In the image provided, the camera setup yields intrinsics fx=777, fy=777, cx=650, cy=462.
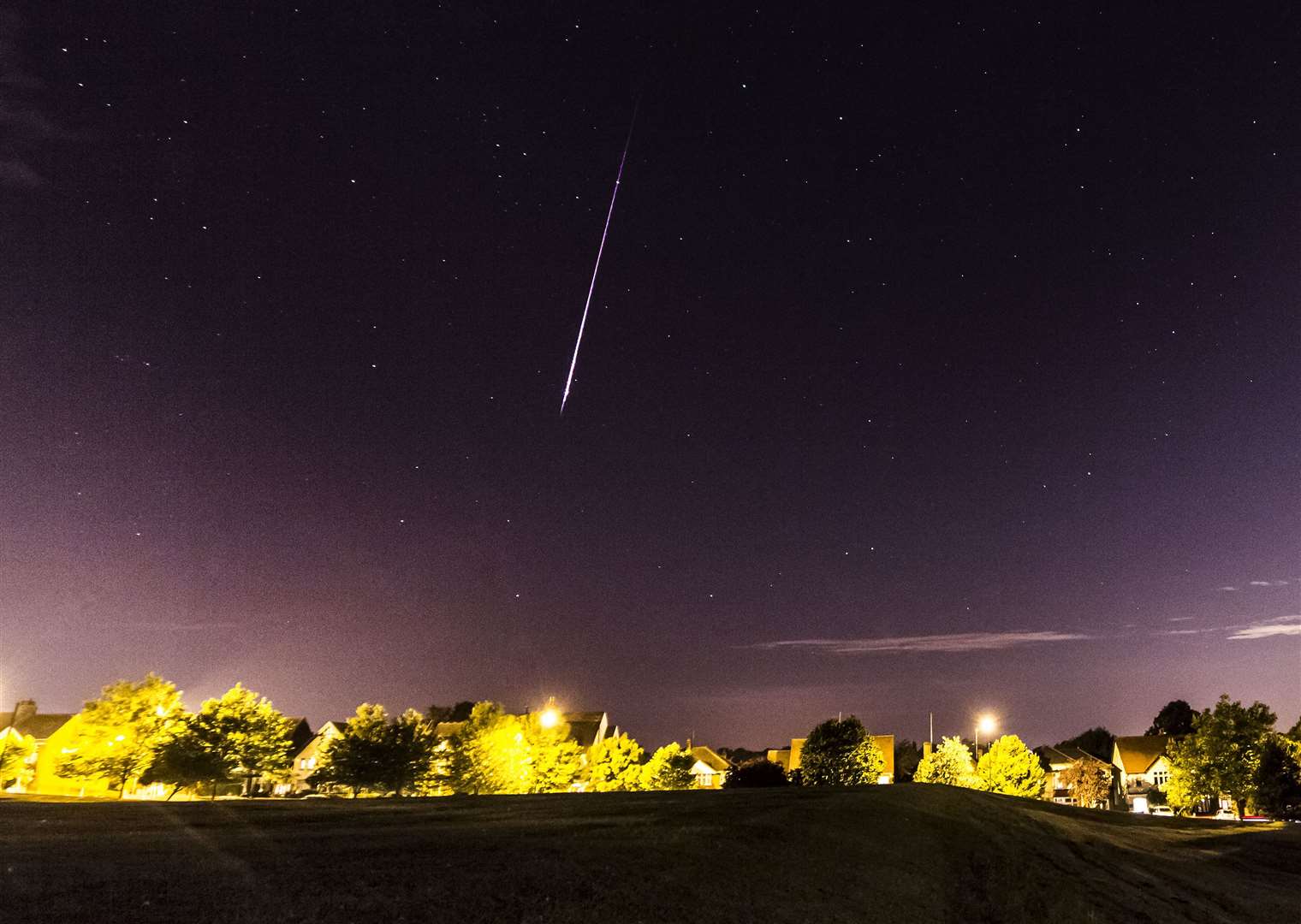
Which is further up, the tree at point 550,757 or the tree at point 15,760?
the tree at point 550,757

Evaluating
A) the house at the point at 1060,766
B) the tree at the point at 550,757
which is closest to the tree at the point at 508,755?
the tree at the point at 550,757

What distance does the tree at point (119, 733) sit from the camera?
173 ft

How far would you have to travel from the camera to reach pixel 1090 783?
9962 centimetres

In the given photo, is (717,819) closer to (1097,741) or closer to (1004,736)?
(1004,736)

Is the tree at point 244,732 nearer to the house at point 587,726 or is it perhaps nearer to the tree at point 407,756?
the tree at point 407,756

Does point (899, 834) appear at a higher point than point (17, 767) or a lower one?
higher

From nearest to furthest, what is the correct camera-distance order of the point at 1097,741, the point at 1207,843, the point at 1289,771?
the point at 1207,843 < the point at 1289,771 < the point at 1097,741

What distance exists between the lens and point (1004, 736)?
78000mm

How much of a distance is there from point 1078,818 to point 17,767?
88.8m

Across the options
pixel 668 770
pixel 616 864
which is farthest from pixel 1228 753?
pixel 616 864

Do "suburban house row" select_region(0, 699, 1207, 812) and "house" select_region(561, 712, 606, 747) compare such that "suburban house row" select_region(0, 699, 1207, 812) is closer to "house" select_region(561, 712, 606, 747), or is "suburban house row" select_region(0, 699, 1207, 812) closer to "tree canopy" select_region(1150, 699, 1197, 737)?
"house" select_region(561, 712, 606, 747)

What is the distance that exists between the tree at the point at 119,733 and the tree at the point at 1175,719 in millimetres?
215506

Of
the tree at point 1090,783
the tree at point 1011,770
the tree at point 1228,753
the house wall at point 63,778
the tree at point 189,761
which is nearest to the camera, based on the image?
the tree at point 189,761

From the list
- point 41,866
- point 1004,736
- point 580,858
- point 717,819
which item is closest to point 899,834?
point 717,819
